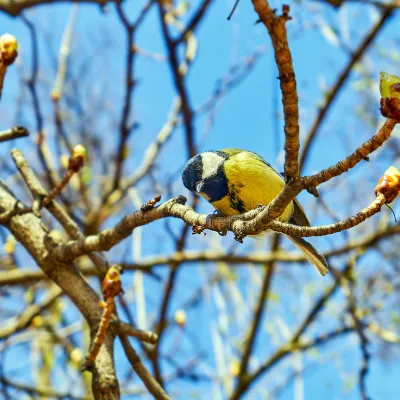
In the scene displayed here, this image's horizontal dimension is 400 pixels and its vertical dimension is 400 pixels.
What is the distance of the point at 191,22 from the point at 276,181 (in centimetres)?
130

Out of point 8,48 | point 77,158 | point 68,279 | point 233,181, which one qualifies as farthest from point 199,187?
point 8,48

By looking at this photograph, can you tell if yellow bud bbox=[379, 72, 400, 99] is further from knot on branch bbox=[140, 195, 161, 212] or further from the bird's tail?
the bird's tail

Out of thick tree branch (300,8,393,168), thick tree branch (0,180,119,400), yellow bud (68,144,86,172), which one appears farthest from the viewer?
thick tree branch (300,8,393,168)

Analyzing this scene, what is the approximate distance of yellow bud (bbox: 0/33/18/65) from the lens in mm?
1779

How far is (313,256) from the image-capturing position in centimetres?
283

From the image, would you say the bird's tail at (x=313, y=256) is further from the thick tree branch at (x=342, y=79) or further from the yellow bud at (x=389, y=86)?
the yellow bud at (x=389, y=86)

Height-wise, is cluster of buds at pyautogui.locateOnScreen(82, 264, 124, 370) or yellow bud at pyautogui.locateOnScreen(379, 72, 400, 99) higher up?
yellow bud at pyautogui.locateOnScreen(379, 72, 400, 99)

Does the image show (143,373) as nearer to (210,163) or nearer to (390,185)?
(210,163)

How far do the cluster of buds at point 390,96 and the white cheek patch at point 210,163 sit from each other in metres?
1.54

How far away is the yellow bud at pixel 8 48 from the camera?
1.78 metres

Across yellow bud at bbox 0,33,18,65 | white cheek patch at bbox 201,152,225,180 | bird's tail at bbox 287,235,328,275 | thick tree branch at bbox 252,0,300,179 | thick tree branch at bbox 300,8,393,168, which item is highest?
thick tree branch at bbox 300,8,393,168

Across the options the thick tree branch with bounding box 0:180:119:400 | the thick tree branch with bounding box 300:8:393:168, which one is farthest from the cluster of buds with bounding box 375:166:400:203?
the thick tree branch with bounding box 300:8:393:168

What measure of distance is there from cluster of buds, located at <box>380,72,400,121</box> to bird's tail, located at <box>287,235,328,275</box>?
5.79 ft

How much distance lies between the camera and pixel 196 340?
4.98 meters
